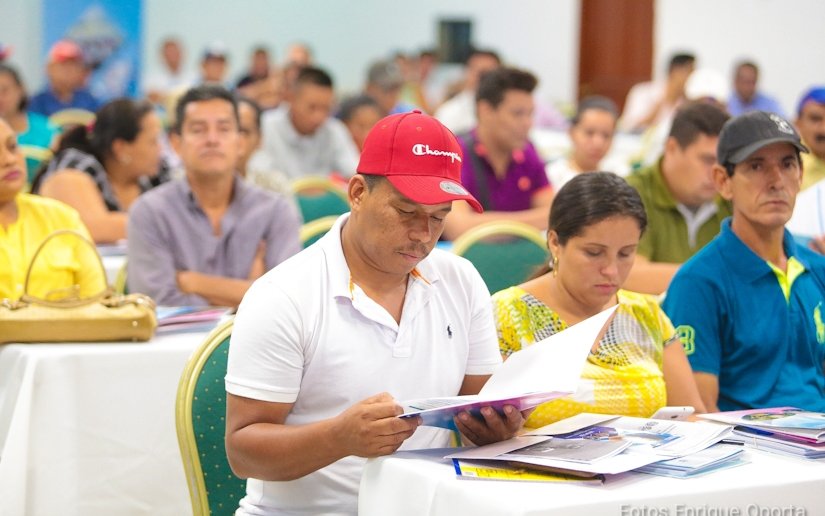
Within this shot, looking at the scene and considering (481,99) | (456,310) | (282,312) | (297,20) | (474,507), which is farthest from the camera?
(297,20)

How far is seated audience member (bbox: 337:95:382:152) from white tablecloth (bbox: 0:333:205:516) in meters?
4.88

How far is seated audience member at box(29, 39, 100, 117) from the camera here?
35.7ft

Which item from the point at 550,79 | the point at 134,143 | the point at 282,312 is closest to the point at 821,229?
the point at 282,312

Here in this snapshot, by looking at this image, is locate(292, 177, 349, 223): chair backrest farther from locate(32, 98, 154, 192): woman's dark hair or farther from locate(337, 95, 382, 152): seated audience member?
locate(337, 95, 382, 152): seated audience member

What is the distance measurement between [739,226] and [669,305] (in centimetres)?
27

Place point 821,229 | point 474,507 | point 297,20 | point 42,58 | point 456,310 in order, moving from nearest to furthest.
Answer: point 474,507
point 456,310
point 821,229
point 42,58
point 297,20

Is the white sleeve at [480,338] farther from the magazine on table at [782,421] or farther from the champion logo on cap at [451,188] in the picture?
the magazine on table at [782,421]

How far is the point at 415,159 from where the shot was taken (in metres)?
1.95

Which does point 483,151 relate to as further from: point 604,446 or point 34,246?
point 604,446

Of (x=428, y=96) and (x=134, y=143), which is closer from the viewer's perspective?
(x=134, y=143)

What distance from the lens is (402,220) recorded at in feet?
6.40

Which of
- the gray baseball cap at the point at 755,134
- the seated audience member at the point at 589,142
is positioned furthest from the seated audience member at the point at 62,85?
the gray baseball cap at the point at 755,134

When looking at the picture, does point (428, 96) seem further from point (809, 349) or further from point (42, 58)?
point (809, 349)

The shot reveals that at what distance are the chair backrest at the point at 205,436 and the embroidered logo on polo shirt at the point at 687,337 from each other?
1.04m
